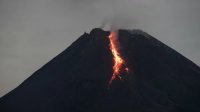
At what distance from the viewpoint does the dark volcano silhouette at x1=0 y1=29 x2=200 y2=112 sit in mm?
115812

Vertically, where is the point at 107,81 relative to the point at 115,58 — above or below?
below

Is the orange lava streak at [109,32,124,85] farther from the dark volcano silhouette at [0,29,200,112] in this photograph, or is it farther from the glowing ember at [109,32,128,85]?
the dark volcano silhouette at [0,29,200,112]

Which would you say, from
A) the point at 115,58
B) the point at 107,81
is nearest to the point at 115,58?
the point at 115,58

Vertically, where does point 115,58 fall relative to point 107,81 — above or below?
above

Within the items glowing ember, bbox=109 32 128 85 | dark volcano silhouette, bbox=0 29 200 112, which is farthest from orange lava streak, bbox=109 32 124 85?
dark volcano silhouette, bbox=0 29 200 112

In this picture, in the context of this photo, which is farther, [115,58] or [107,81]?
[115,58]

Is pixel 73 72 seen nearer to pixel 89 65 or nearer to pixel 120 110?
pixel 89 65

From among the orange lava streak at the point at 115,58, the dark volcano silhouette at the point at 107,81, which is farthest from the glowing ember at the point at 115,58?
the dark volcano silhouette at the point at 107,81

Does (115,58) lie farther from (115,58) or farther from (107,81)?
(107,81)

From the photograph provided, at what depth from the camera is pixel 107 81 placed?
Answer: 120m

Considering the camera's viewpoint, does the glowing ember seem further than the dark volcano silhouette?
Yes

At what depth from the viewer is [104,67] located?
412 ft

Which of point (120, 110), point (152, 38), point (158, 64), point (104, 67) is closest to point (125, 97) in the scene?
point (120, 110)

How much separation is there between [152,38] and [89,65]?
23.0 m
